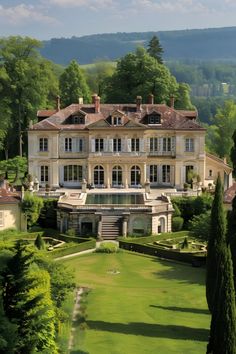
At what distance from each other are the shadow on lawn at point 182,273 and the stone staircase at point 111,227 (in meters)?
7.03

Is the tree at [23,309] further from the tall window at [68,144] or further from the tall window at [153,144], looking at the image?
the tall window at [153,144]

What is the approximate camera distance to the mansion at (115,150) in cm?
6525

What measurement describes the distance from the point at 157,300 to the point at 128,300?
1474 mm

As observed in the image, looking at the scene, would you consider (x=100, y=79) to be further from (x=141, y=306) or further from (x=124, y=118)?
(x=141, y=306)

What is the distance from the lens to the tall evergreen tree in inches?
1024

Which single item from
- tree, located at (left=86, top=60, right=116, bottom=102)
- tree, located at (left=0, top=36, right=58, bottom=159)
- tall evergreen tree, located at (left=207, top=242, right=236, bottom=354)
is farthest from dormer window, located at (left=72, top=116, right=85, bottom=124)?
tall evergreen tree, located at (left=207, top=242, right=236, bottom=354)

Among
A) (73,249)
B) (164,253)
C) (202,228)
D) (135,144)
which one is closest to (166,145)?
(135,144)

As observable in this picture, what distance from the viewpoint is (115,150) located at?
215 feet

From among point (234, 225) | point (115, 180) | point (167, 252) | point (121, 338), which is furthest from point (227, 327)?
point (115, 180)

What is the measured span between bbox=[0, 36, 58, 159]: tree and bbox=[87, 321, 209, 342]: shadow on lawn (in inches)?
1746

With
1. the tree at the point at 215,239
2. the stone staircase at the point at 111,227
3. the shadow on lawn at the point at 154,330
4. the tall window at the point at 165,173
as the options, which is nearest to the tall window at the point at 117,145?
the tall window at the point at 165,173

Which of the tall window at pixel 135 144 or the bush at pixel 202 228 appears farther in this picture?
the tall window at pixel 135 144

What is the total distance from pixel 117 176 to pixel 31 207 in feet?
39.8

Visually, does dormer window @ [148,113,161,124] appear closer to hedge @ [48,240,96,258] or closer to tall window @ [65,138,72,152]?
tall window @ [65,138,72,152]
